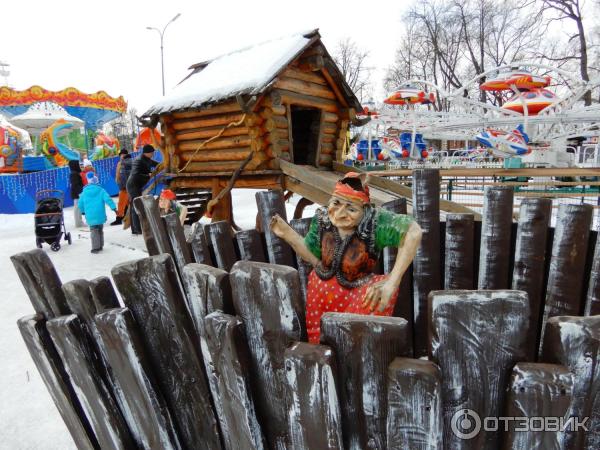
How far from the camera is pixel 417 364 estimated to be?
681 mm

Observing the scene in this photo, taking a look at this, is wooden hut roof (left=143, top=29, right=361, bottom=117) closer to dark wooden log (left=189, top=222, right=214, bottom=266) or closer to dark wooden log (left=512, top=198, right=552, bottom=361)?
dark wooden log (left=189, top=222, right=214, bottom=266)

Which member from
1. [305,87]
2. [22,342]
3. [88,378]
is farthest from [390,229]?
[305,87]

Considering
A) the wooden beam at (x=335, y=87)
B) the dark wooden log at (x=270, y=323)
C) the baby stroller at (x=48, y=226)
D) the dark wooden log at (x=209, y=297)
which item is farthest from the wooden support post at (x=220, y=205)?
the dark wooden log at (x=270, y=323)

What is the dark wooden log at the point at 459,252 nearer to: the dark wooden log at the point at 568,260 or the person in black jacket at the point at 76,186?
the dark wooden log at the point at 568,260

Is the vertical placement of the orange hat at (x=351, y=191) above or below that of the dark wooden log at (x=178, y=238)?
above

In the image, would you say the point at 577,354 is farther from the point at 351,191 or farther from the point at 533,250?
the point at 533,250

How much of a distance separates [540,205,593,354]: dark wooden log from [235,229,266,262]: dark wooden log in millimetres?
1417

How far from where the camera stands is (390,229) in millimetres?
1542

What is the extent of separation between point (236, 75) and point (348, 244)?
477 centimetres

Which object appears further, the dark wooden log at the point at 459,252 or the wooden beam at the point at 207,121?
the wooden beam at the point at 207,121

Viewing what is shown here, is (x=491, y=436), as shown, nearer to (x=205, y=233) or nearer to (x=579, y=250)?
(x=579, y=250)

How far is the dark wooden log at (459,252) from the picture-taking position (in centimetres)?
207

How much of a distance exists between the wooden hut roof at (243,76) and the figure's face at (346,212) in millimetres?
3660

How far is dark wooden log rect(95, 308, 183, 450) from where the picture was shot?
1037 mm
